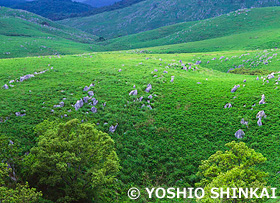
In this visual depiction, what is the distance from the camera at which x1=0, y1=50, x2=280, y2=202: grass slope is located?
25625 mm

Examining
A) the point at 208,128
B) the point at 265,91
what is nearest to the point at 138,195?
the point at 208,128

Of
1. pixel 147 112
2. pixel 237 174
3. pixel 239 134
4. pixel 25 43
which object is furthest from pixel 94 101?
pixel 25 43

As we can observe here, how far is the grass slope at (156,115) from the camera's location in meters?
25.6

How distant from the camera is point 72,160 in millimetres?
18766

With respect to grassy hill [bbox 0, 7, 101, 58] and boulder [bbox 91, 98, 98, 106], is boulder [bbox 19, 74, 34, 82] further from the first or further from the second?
grassy hill [bbox 0, 7, 101, 58]

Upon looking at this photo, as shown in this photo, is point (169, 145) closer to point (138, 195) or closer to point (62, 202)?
point (138, 195)

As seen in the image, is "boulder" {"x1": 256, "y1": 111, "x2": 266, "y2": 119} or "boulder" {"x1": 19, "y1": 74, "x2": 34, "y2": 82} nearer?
"boulder" {"x1": 256, "y1": 111, "x2": 266, "y2": 119}

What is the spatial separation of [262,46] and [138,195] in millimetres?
92908

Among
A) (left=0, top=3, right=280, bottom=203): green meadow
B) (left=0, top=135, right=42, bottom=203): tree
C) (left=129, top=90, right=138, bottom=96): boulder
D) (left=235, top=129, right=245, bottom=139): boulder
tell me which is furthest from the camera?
(left=129, top=90, right=138, bottom=96): boulder

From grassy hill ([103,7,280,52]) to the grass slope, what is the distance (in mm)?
71200

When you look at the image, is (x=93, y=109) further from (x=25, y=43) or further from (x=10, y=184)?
(x=25, y=43)

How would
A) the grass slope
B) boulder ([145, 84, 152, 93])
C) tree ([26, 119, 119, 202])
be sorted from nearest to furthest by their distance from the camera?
tree ([26, 119, 119, 202]) < the grass slope < boulder ([145, 84, 152, 93])

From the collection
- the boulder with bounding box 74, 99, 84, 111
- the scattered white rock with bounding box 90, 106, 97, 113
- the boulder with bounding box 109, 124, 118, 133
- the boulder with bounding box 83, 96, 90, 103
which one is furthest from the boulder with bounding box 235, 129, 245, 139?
the boulder with bounding box 74, 99, 84, 111

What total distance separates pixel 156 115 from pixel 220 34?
11794 centimetres
